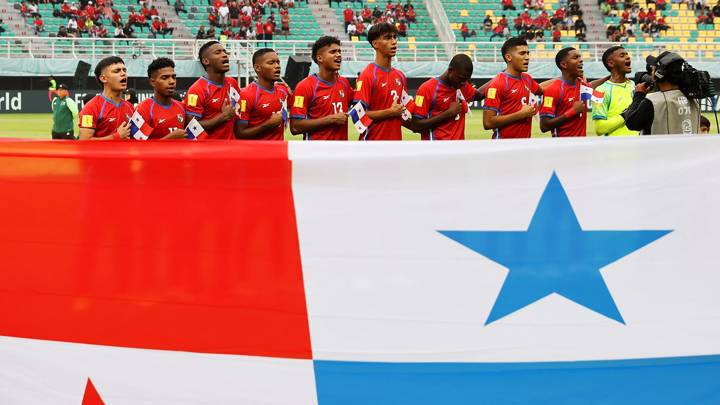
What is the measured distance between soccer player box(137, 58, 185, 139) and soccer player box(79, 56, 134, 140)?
20 cm

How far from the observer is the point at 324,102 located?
27.8ft

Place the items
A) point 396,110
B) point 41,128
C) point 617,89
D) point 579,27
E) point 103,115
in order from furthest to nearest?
point 579,27
point 41,128
point 617,89
point 103,115
point 396,110

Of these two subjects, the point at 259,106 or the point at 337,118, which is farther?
the point at 259,106

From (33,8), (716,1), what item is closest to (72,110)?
(33,8)

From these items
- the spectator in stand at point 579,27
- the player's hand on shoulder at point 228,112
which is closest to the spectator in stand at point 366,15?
the spectator in stand at point 579,27

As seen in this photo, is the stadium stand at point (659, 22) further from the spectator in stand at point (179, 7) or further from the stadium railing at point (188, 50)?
the spectator in stand at point (179, 7)

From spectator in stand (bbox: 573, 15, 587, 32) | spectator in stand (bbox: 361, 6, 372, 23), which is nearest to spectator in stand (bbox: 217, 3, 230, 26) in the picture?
spectator in stand (bbox: 361, 6, 372, 23)

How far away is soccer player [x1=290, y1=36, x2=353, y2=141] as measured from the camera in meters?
8.36

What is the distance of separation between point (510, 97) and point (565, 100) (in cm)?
63

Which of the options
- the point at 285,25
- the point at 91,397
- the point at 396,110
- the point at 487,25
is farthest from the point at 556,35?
the point at 91,397

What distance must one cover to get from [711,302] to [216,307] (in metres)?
2.01

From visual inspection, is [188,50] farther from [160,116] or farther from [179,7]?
[160,116]

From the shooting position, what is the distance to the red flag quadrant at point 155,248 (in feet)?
13.3

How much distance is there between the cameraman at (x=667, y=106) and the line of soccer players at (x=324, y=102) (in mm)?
2247
